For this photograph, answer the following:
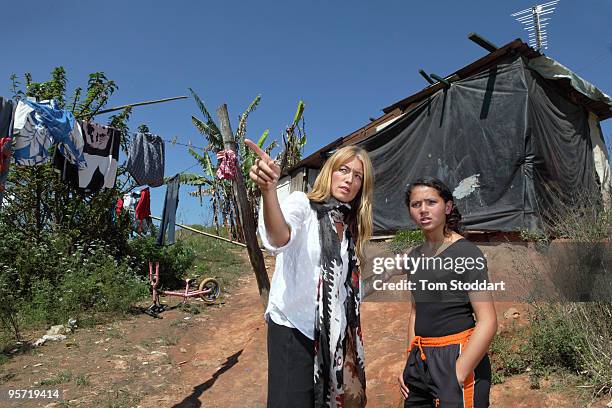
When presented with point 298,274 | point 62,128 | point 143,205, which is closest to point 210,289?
point 143,205

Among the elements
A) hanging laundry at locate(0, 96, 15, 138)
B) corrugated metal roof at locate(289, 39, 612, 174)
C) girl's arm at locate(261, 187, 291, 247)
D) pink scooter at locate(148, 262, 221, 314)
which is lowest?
pink scooter at locate(148, 262, 221, 314)

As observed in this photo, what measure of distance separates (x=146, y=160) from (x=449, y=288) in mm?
7746

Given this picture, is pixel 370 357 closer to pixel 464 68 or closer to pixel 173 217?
pixel 464 68

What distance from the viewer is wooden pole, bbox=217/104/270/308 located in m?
4.27

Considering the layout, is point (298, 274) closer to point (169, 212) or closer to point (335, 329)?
point (335, 329)

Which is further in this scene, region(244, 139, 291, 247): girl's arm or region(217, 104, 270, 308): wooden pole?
region(217, 104, 270, 308): wooden pole

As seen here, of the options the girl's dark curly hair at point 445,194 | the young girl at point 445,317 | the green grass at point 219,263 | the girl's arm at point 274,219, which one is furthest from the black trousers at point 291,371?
the green grass at point 219,263

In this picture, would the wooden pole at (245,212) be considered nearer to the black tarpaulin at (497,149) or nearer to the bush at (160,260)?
the black tarpaulin at (497,149)

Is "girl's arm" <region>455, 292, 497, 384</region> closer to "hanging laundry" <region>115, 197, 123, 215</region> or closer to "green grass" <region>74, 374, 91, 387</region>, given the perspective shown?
"green grass" <region>74, 374, 91, 387</region>

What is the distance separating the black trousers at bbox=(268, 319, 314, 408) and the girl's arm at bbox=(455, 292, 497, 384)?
0.66 metres

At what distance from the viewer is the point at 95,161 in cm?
729

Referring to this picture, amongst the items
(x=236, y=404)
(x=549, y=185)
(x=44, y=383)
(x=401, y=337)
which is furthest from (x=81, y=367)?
(x=549, y=185)

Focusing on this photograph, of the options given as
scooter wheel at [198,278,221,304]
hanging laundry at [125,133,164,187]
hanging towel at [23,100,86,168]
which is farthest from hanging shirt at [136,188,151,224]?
scooter wheel at [198,278,221,304]

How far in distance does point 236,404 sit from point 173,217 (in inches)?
234
